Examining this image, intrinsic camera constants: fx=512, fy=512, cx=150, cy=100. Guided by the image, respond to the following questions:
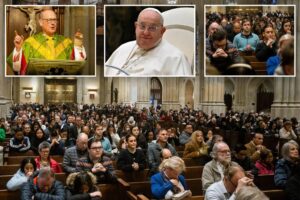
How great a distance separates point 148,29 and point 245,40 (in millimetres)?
2962

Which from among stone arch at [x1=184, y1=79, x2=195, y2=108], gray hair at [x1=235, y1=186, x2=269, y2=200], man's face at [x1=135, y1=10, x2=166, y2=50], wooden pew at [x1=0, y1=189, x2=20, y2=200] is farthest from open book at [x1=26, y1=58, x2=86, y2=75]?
stone arch at [x1=184, y1=79, x2=195, y2=108]

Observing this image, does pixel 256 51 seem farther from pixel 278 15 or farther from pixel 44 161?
pixel 44 161

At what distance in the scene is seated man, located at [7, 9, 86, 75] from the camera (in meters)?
14.9

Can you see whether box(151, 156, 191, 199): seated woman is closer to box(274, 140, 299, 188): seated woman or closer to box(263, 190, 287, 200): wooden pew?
box(263, 190, 287, 200): wooden pew

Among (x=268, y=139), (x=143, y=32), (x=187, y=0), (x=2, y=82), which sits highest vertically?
(x=187, y=0)

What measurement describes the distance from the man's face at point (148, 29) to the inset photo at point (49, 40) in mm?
1383

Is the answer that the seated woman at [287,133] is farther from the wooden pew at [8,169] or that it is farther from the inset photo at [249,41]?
the wooden pew at [8,169]

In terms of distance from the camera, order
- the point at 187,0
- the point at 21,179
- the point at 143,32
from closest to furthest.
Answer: the point at 21,179 → the point at 143,32 → the point at 187,0

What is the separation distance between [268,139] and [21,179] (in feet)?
30.7

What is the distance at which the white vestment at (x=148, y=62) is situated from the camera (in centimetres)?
1480

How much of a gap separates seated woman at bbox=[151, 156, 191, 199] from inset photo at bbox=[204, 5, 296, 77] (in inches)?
379

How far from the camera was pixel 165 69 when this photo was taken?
14836 mm

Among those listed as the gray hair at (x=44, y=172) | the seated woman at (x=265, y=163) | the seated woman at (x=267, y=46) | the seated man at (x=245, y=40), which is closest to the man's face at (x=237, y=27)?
the seated man at (x=245, y=40)

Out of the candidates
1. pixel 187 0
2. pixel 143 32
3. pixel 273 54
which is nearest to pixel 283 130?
pixel 273 54
